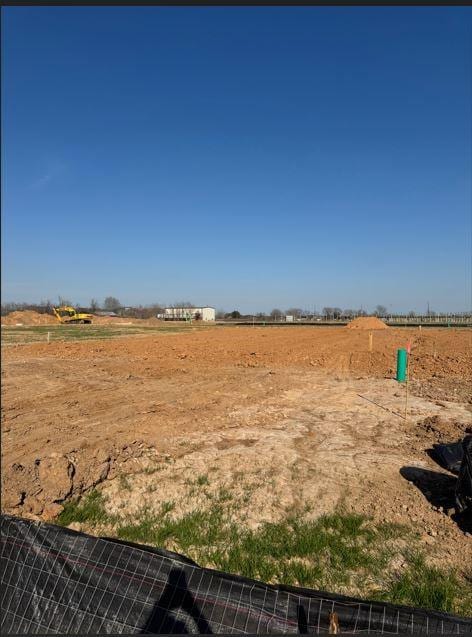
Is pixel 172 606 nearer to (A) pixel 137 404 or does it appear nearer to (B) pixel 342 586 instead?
(B) pixel 342 586

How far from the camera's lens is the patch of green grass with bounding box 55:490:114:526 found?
493 centimetres

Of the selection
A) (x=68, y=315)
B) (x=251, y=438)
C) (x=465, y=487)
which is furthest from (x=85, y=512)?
(x=68, y=315)

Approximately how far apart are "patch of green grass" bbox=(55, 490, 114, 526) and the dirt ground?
0.15 m

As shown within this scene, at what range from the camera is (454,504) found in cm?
513

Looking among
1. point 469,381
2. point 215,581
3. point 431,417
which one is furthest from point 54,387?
point 469,381

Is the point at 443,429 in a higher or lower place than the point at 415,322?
lower

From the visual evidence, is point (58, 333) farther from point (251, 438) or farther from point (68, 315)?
point (251, 438)

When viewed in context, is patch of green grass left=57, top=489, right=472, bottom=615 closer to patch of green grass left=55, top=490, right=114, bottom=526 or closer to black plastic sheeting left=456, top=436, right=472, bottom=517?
patch of green grass left=55, top=490, right=114, bottom=526

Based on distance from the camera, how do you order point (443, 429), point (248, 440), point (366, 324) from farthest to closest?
point (366, 324)
point (443, 429)
point (248, 440)

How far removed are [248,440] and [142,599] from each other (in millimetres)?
4840

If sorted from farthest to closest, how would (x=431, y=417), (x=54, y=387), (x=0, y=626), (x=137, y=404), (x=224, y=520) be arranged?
(x=54, y=387), (x=137, y=404), (x=431, y=417), (x=224, y=520), (x=0, y=626)

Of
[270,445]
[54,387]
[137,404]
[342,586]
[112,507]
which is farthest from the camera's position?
[54,387]

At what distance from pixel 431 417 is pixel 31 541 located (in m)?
8.24

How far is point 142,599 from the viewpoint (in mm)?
3010
